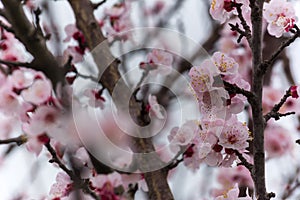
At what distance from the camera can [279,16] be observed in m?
1.67

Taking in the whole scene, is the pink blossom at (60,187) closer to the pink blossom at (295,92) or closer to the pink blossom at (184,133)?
the pink blossom at (184,133)

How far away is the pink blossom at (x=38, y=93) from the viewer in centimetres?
157

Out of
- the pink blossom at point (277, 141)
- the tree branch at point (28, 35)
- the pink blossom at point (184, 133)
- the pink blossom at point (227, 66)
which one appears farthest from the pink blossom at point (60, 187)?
the pink blossom at point (277, 141)

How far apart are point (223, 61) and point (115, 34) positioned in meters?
1.20

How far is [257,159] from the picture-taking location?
1.32 metres

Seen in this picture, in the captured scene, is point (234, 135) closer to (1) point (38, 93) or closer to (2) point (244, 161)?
(2) point (244, 161)

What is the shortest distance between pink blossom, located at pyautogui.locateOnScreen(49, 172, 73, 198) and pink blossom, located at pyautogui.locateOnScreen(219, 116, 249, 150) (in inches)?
20.4

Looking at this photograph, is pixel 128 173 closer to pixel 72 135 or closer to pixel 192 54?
pixel 72 135

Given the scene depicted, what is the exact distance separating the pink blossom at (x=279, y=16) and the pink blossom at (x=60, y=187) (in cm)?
81

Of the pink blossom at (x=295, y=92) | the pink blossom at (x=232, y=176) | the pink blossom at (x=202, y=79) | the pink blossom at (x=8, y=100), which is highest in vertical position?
the pink blossom at (x=202, y=79)

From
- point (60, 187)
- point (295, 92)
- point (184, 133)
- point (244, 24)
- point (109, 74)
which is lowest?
point (60, 187)

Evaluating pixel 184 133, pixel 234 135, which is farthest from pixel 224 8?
pixel 184 133

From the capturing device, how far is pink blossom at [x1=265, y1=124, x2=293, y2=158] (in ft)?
12.1

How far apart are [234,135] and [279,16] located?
1.50 feet
